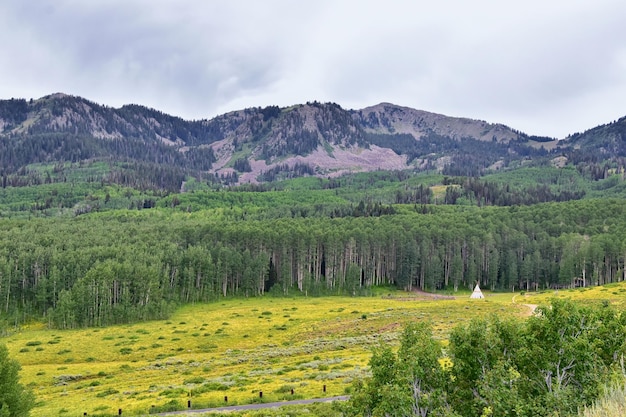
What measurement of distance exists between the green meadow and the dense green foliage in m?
13.2

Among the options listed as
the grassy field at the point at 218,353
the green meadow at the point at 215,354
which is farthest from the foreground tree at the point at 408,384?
the green meadow at the point at 215,354

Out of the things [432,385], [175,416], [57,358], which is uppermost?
[432,385]

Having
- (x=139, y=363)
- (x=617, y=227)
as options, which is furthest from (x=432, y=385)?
(x=617, y=227)

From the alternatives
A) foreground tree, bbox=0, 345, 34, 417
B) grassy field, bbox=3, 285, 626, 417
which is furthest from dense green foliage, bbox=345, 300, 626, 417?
foreground tree, bbox=0, 345, 34, 417

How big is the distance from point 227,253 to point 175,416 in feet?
349

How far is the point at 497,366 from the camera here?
23828 mm

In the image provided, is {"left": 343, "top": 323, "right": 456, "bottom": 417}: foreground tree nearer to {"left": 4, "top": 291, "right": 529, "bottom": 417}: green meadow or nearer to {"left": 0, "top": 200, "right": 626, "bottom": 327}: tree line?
{"left": 4, "top": 291, "right": 529, "bottom": 417}: green meadow

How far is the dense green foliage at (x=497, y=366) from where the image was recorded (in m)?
24.2

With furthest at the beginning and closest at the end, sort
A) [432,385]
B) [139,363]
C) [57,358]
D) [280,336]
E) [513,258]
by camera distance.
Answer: [513,258], [280,336], [57,358], [139,363], [432,385]

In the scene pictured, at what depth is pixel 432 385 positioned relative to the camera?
2678 centimetres

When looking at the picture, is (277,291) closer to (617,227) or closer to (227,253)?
(227,253)

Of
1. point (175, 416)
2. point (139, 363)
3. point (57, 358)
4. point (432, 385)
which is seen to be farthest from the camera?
point (57, 358)

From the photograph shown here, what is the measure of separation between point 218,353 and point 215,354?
1.00 m

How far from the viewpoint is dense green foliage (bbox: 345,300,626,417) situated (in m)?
24.2
